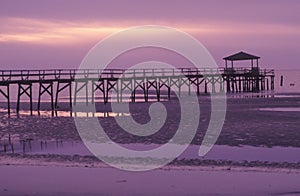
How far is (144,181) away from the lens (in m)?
12.1

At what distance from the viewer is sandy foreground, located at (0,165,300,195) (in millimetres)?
10812

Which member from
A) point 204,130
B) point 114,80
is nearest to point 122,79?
point 114,80

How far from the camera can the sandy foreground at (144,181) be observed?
1081 centimetres

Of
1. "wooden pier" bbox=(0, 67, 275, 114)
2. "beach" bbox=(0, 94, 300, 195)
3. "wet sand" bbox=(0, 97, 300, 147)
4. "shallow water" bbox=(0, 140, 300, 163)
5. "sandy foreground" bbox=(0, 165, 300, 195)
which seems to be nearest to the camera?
"sandy foreground" bbox=(0, 165, 300, 195)

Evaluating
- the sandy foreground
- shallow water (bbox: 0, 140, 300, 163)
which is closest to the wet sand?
shallow water (bbox: 0, 140, 300, 163)

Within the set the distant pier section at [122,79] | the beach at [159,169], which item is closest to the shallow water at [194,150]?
the beach at [159,169]

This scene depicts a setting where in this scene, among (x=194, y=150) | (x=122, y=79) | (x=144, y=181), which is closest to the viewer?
(x=144, y=181)

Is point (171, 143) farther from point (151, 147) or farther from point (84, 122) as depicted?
point (84, 122)

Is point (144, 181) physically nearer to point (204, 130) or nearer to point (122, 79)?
point (204, 130)

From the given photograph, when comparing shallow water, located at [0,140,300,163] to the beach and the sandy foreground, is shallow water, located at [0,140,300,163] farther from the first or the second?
the sandy foreground

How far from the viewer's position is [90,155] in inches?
656

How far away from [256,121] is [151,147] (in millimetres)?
10242

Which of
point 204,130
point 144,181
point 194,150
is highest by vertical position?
point 204,130

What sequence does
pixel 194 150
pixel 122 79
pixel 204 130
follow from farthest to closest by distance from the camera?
pixel 122 79
pixel 204 130
pixel 194 150
